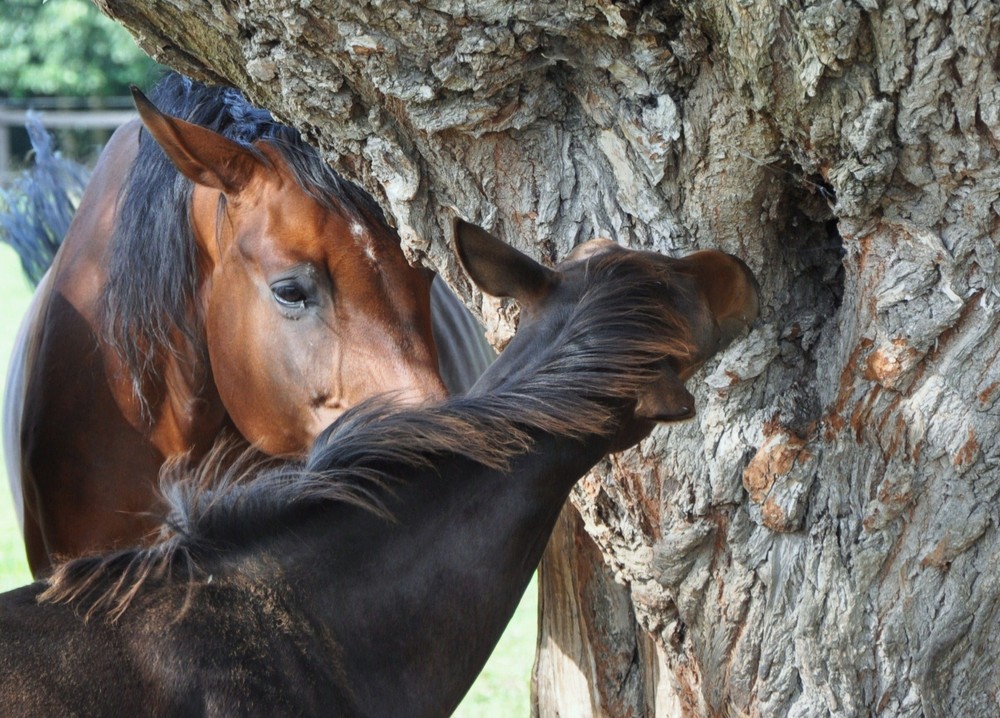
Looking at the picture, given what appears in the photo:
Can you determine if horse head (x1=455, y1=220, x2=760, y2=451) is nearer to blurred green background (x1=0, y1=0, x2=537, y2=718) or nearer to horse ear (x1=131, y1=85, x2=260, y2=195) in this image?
horse ear (x1=131, y1=85, x2=260, y2=195)

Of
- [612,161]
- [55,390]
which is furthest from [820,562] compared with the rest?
[55,390]

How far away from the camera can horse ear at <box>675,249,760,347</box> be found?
1992 mm

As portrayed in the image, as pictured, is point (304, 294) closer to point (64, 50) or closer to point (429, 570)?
point (429, 570)

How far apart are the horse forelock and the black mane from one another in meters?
1.16

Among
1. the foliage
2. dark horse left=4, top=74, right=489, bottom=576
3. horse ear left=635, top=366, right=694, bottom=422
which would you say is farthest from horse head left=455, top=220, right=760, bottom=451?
the foliage

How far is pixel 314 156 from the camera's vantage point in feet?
9.20

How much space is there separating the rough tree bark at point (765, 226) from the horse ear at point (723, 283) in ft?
0.42

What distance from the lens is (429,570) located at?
1.80m

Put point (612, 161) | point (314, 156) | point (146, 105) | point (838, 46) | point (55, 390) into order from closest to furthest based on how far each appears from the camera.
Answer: point (838, 46) → point (612, 161) → point (146, 105) → point (314, 156) → point (55, 390)

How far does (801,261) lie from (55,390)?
2056mm

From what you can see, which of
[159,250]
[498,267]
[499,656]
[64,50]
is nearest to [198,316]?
[159,250]

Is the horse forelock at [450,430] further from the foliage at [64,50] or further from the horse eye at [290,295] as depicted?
the foliage at [64,50]

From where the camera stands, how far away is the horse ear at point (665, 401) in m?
1.81

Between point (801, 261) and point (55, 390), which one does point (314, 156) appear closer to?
point (55, 390)
